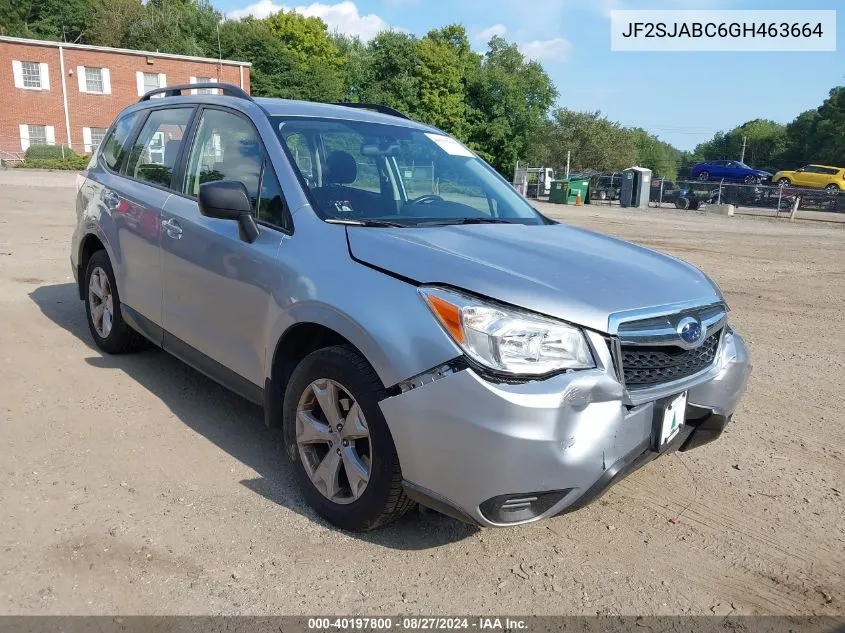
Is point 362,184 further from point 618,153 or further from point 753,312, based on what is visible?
point 618,153

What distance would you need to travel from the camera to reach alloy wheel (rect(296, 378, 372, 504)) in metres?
2.78

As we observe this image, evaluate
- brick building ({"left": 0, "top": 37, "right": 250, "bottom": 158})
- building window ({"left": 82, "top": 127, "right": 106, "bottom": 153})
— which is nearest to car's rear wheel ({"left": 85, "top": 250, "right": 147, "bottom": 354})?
brick building ({"left": 0, "top": 37, "right": 250, "bottom": 158})

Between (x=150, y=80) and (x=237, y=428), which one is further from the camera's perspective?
(x=150, y=80)

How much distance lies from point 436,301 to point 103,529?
1794mm

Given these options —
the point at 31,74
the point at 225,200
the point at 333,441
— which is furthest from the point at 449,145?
the point at 31,74

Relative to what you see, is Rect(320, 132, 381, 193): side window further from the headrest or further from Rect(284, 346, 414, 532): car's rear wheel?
Rect(284, 346, 414, 532): car's rear wheel

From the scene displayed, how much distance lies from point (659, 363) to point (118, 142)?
446 cm

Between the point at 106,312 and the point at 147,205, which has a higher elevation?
the point at 147,205

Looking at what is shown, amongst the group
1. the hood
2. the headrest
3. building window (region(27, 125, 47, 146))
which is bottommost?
the hood

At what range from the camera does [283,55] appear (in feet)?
186

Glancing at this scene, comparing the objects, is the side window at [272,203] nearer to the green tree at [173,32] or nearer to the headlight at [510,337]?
the headlight at [510,337]

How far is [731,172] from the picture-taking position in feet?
142

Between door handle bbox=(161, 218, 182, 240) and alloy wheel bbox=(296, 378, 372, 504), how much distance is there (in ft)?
4.97

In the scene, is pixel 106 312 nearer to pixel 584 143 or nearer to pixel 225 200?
pixel 225 200
